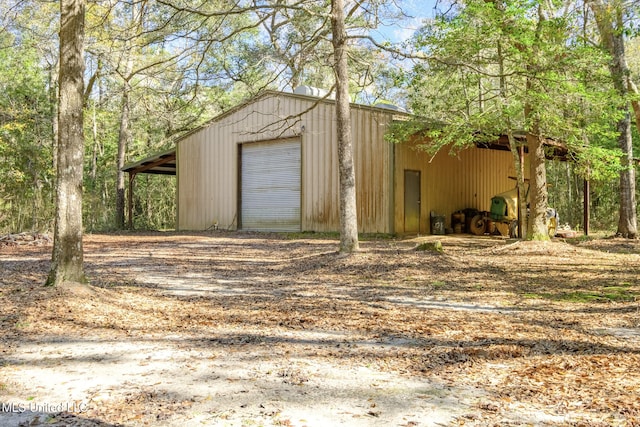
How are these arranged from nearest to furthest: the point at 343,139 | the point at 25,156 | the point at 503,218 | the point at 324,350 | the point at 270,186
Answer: the point at 324,350 < the point at 343,139 < the point at 503,218 < the point at 270,186 < the point at 25,156

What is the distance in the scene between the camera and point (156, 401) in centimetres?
291

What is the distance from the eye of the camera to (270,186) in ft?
64.5

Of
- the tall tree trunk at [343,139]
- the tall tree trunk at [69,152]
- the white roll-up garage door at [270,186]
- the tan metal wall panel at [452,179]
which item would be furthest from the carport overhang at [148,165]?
the tall tree trunk at [69,152]

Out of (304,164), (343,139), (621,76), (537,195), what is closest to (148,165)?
(304,164)

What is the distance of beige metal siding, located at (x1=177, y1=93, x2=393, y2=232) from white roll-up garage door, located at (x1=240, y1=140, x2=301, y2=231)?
35 cm

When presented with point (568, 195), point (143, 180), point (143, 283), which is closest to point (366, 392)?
point (143, 283)

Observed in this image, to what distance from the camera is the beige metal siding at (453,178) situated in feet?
55.4

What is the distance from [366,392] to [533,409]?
880 millimetres

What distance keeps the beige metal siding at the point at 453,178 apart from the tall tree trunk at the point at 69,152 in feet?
38.8

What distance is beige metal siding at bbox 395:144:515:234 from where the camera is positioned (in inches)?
664

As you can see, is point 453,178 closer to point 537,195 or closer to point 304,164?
point 304,164

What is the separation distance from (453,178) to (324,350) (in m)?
16.1

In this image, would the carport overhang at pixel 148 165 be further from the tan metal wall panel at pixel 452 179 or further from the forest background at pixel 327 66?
the tan metal wall panel at pixel 452 179

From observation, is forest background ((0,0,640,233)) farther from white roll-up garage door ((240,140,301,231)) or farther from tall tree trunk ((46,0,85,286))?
white roll-up garage door ((240,140,301,231))
